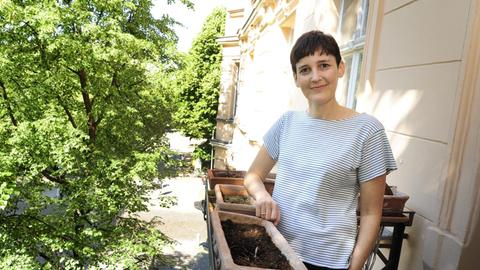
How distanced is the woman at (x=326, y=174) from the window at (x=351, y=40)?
203 centimetres

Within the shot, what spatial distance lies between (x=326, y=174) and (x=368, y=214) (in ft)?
0.55

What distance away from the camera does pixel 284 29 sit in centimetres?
612

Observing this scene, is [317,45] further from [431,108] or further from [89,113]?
[89,113]

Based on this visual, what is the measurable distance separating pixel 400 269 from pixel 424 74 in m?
1.10

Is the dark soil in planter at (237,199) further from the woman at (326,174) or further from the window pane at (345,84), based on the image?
the window pane at (345,84)

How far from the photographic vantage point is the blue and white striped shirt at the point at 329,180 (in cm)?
107

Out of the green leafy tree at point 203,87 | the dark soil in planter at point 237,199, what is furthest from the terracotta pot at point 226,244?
the green leafy tree at point 203,87

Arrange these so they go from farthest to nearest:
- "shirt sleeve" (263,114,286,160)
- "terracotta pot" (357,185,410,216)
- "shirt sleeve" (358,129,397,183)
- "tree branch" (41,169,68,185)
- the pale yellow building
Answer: "tree branch" (41,169,68,185)
"terracotta pot" (357,185,410,216)
the pale yellow building
"shirt sleeve" (263,114,286,160)
"shirt sleeve" (358,129,397,183)

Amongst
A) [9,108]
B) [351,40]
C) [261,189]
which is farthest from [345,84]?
[9,108]

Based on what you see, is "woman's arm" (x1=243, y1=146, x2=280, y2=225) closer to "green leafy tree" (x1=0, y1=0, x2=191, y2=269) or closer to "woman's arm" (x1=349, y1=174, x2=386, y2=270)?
"woman's arm" (x1=349, y1=174, x2=386, y2=270)

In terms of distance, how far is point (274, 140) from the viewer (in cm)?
130

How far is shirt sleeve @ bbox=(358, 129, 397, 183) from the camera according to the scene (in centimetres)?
106

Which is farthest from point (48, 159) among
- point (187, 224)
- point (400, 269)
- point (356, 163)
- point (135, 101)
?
point (187, 224)

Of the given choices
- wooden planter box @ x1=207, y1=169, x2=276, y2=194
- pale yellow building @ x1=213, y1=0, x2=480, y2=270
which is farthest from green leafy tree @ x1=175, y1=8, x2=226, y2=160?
pale yellow building @ x1=213, y1=0, x2=480, y2=270
